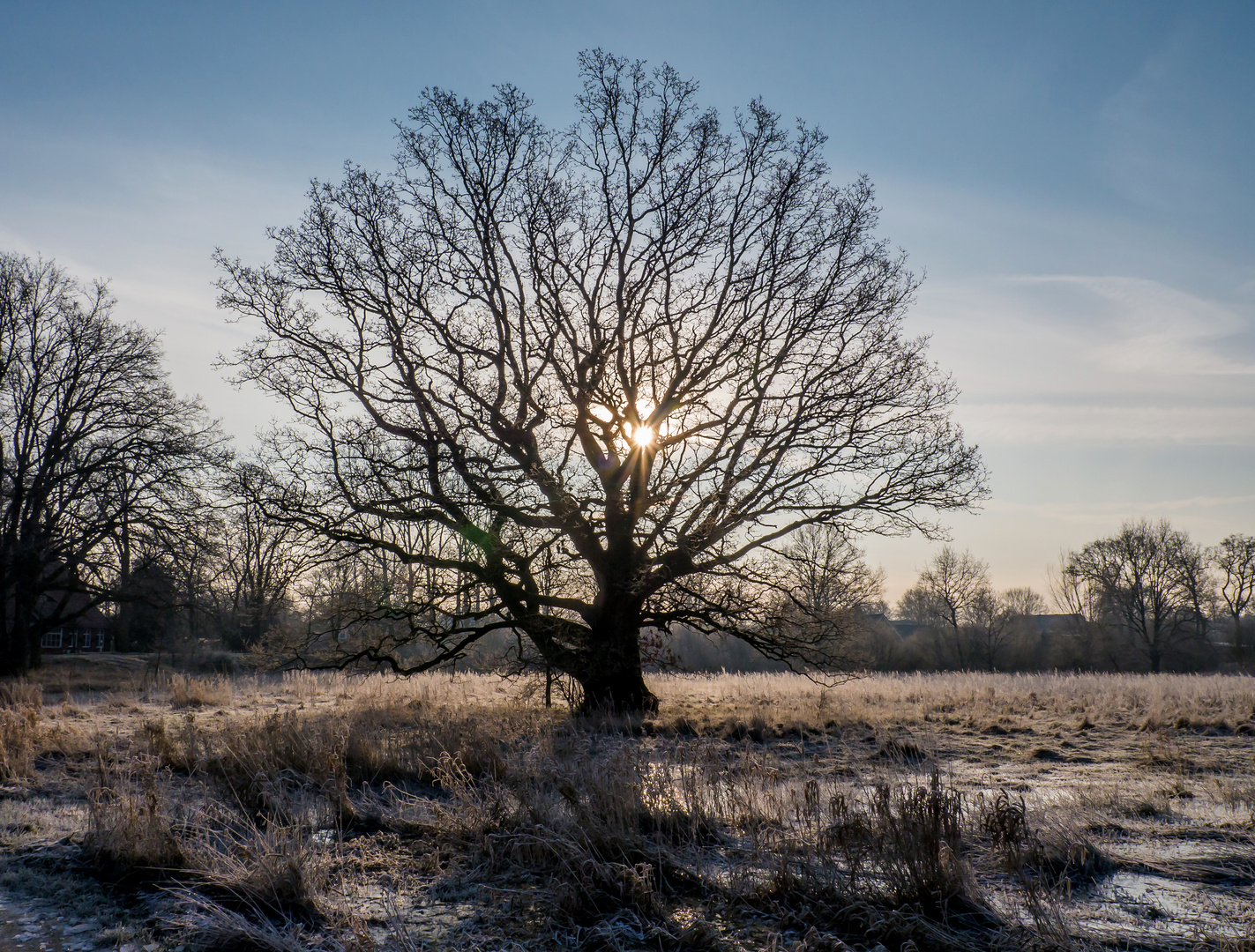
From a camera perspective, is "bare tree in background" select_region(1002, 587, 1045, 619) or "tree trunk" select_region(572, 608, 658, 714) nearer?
"tree trunk" select_region(572, 608, 658, 714)

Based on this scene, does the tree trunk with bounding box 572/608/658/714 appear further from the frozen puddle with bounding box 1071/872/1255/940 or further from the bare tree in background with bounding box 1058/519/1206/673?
the bare tree in background with bounding box 1058/519/1206/673

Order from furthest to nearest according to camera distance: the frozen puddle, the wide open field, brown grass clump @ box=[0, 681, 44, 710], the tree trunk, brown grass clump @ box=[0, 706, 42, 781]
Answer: brown grass clump @ box=[0, 681, 44, 710] < the tree trunk < brown grass clump @ box=[0, 706, 42, 781] < the wide open field < the frozen puddle

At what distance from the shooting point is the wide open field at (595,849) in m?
3.79

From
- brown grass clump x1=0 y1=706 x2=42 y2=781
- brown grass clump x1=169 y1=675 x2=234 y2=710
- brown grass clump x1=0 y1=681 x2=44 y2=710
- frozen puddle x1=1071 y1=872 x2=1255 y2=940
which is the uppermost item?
frozen puddle x1=1071 y1=872 x2=1255 y2=940

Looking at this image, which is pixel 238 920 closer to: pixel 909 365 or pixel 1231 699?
pixel 909 365

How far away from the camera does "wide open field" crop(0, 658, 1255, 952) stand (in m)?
3.79

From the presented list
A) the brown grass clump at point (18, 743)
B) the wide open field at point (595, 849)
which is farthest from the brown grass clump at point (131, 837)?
the brown grass clump at point (18, 743)

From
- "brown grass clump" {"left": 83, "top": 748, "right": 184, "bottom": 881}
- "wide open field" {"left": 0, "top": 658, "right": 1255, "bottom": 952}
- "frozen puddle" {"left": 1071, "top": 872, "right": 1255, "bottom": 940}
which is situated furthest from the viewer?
"brown grass clump" {"left": 83, "top": 748, "right": 184, "bottom": 881}

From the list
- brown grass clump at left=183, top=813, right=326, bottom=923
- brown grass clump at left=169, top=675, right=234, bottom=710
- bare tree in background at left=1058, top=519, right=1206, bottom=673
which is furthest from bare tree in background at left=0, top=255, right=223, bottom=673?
bare tree in background at left=1058, top=519, right=1206, bottom=673

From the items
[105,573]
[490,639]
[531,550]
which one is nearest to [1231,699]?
[531,550]

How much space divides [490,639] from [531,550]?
7.21 metres

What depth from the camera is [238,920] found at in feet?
12.3

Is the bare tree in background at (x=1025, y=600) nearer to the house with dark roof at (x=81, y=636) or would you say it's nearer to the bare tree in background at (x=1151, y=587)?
the bare tree in background at (x=1151, y=587)

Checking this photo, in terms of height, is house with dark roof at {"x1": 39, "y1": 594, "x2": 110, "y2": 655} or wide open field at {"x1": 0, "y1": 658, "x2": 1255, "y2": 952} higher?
wide open field at {"x1": 0, "y1": 658, "x2": 1255, "y2": 952}
